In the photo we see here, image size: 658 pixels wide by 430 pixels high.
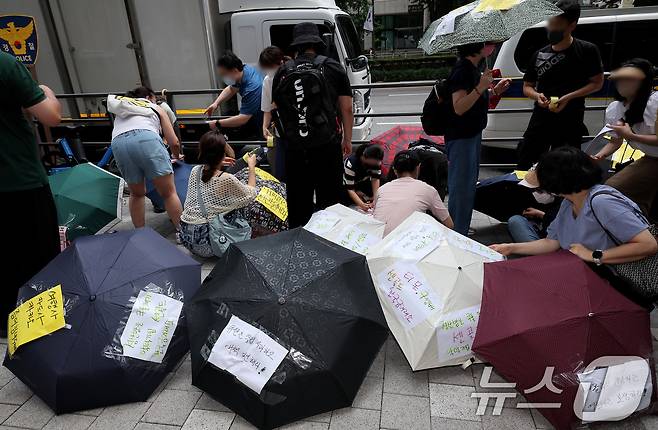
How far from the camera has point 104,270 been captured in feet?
7.45

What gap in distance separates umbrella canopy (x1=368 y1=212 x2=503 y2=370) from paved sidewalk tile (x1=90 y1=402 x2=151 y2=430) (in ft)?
4.28

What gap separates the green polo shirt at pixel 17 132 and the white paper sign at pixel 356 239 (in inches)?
73.5

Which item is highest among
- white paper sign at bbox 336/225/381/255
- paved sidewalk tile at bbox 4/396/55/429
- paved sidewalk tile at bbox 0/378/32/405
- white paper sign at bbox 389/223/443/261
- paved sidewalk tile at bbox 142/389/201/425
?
white paper sign at bbox 389/223/443/261

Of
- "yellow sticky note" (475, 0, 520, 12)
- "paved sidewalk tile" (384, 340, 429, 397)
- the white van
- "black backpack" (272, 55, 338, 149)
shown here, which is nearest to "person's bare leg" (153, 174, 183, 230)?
"black backpack" (272, 55, 338, 149)

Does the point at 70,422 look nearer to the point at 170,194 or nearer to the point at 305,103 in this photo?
the point at 170,194

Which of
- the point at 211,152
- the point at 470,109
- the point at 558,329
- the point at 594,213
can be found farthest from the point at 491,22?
the point at 211,152

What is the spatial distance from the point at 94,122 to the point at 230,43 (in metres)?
2.28

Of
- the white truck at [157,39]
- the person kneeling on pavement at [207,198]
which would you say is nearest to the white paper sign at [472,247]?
the person kneeling on pavement at [207,198]

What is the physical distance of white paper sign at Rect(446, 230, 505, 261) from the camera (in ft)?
7.74

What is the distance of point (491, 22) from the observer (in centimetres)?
264

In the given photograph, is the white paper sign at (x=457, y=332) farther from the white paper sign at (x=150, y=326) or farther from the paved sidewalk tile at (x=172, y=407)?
the white paper sign at (x=150, y=326)

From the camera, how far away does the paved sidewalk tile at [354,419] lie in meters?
1.99

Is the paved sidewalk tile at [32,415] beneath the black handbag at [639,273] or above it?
beneath

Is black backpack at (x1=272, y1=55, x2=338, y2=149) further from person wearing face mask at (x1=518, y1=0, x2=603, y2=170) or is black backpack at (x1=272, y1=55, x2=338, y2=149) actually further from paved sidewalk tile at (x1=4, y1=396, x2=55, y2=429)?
paved sidewalk tile at (x1=4, y1=396, x2=55, y2=429)
